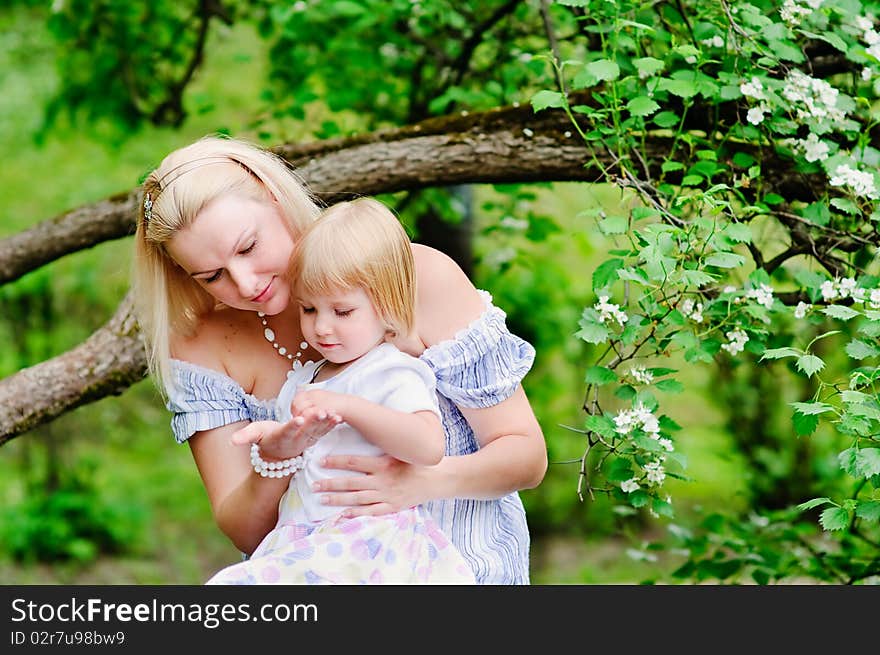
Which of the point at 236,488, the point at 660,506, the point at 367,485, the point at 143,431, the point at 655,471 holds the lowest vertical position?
the point at 143,431

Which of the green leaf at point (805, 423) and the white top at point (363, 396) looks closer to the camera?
the white top at point (363, 396)

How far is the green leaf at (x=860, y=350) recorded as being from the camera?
2.07 m

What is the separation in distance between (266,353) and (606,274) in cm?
75

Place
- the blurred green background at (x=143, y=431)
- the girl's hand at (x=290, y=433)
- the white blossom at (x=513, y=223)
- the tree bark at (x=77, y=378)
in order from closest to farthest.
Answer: the girl's hand at (x=290, y=433) < the tree bark at (x=77, y=378) < the white blossom at (x=513, y=223) < the blurred green background at (x=143, y=431)

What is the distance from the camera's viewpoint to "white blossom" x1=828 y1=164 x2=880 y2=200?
2.28 meters

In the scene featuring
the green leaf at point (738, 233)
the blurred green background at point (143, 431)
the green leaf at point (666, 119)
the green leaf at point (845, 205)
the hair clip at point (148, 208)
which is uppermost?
the hair clip at point (148, 208)

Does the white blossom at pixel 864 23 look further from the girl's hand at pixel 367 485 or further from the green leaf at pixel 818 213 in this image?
the girl's hand at pixel 367 485

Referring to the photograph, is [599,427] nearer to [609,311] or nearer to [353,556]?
[609,311]

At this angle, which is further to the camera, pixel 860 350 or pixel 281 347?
pixel 281 347

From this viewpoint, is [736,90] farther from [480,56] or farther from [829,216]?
[480,56]

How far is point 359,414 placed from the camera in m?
1.81

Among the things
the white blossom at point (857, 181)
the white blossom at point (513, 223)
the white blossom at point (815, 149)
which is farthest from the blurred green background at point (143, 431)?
the white blossom at point (857, 181)

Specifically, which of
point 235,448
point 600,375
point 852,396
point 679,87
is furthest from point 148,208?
point 852,396

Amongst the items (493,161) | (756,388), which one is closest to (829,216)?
(493,161)
